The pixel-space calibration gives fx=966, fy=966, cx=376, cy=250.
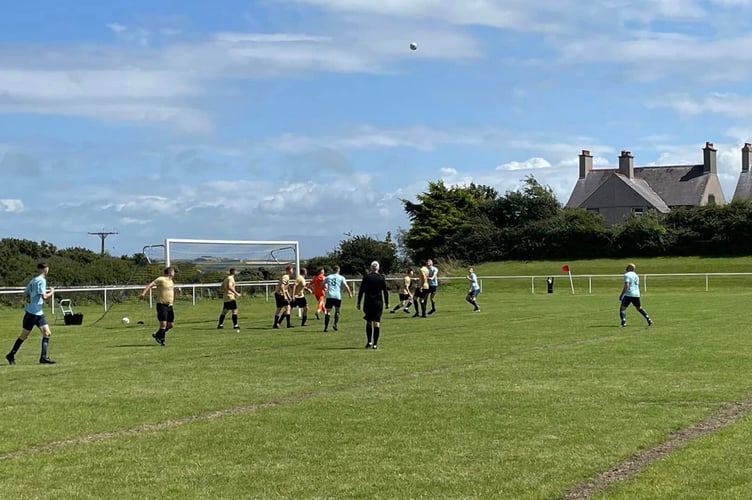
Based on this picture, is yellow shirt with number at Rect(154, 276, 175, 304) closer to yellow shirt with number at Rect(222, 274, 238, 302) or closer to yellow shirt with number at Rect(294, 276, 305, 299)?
yellow shirt with number at Rect(222, 274, 238, 302)

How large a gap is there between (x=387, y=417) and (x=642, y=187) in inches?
3221

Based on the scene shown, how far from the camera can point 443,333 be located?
1009 inches

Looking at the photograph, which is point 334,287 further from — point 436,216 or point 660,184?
point 660,184

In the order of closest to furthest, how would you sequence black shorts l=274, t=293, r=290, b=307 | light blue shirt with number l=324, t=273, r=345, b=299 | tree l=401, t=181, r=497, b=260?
light blue shirt with number l=324, t=273, r=345, b=299 → black shorts l=274, t=293, r=290, b=307 → tree l=401, t=181, r=497, b=260

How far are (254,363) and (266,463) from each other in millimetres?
9236

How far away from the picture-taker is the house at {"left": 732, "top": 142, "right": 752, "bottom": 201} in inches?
3593

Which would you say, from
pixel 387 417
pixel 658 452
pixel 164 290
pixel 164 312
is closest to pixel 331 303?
pixel 164 290

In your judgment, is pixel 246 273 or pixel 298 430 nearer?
pixel 298 430

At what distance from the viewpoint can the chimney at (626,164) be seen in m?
89.5

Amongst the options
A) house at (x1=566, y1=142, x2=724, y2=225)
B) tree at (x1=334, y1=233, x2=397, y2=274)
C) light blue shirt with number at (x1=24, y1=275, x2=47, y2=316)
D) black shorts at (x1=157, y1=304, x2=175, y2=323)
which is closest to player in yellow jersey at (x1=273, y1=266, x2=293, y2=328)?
black shorts at (x1=157, y1=304, x2=175, y2=323)

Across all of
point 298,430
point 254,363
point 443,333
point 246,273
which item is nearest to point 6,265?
point 246,273

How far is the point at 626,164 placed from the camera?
89.6 meters

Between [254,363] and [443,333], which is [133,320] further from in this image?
[254,363]

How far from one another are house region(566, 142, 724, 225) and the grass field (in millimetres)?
65430
